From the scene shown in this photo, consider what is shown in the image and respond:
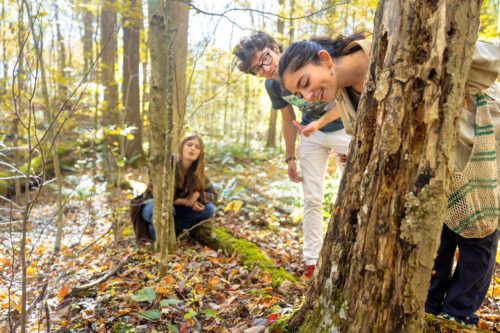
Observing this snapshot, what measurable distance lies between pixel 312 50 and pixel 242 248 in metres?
2.44

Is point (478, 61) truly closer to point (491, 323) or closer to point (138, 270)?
point (491, 323)

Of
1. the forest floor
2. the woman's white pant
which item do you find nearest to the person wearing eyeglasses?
the woman's white pant

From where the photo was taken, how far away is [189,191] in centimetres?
451

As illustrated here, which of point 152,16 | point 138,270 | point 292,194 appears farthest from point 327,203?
point 152,16

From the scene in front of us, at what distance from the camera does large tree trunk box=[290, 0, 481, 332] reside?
1362 millimetres

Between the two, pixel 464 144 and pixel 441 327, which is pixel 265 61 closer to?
pixel 464 144

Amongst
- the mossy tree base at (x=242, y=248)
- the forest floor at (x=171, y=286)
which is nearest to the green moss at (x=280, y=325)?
the forest floor at (x=171, y=286)

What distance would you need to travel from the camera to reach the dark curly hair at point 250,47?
2.97m

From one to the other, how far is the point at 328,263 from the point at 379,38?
101 centimetres

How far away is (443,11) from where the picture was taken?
133 cm

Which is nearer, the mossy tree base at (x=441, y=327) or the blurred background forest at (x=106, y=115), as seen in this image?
the mossy tree base at (x=441, y=327)

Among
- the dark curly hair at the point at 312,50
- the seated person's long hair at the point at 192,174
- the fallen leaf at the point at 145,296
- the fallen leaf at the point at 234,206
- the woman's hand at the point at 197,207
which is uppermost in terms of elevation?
the dark curly hair at the point at 312,50

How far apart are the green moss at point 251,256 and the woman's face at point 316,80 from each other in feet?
5.61

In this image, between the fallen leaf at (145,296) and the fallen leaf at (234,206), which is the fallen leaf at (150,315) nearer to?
the fallen leaf at (145,296)
